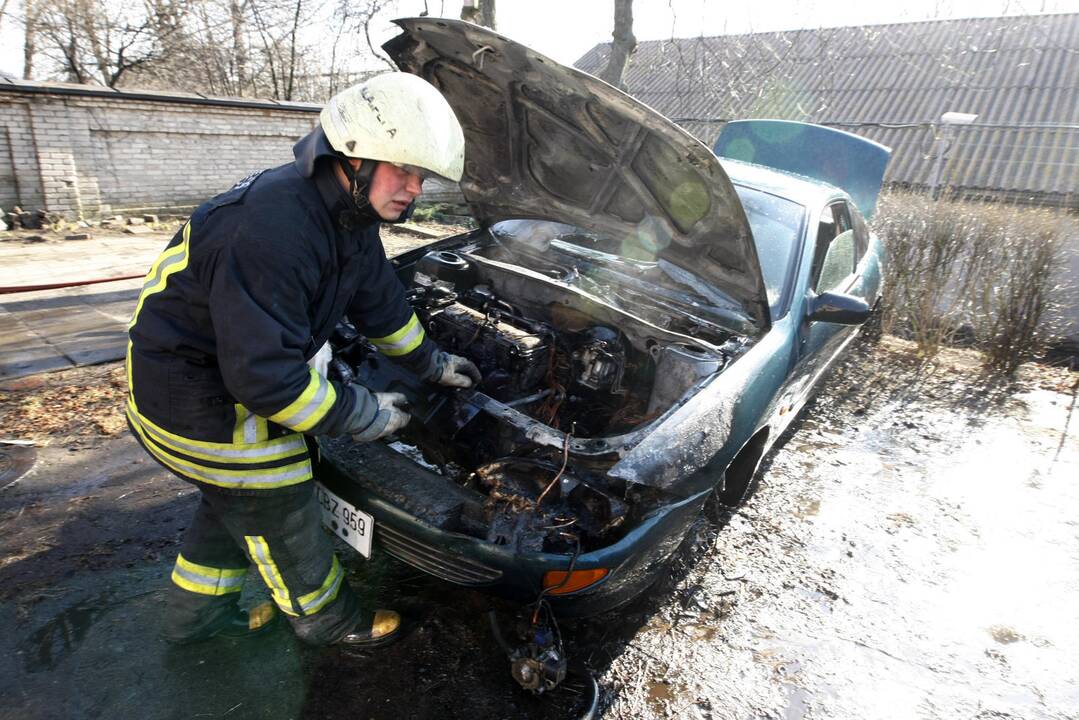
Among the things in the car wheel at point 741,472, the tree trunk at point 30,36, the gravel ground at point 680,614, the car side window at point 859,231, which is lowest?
the gravel ground at point 680,614

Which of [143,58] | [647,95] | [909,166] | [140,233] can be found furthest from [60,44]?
[909,166]

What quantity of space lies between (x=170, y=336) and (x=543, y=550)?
1.26 m

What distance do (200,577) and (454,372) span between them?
1136mm

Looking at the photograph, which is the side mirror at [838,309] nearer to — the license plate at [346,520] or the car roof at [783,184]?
the car roof at [783,184]

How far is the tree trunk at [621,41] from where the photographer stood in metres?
8.64

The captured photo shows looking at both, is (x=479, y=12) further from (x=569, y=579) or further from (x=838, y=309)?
(x=569, y=579)

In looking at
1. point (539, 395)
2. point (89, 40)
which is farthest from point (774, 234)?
point (89, 40)

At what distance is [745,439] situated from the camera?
104 inches

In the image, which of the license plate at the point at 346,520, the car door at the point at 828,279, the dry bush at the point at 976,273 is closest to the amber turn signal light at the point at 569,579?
the license plate at the point at 346,520

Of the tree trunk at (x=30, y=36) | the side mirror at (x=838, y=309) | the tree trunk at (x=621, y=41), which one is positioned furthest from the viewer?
the tree trunk at (x=30, y=36)

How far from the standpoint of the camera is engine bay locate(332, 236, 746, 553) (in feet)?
6.89

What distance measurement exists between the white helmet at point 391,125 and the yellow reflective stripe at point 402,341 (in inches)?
28.6

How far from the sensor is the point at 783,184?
3.84m

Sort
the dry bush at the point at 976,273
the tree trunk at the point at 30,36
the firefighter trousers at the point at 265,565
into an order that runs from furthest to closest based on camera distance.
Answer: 1. the tree trunk at the point at 30,36
2. the dry bush at the point at 976,273
3. the firefighter trousers at the point at 265,565
